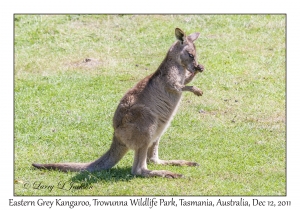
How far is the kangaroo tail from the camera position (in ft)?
29.8

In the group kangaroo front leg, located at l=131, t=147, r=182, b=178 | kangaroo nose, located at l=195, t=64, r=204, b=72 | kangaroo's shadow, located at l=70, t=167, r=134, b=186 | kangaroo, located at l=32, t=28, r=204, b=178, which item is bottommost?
kangaroo's shadow, located at l=70, t=167, r=134, b=186

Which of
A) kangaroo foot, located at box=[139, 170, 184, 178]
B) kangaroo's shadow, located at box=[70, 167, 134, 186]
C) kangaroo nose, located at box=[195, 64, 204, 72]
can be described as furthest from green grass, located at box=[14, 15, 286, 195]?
kangaroo nose, located at box=[195, 64, 204, 72]

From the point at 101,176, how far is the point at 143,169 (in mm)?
597

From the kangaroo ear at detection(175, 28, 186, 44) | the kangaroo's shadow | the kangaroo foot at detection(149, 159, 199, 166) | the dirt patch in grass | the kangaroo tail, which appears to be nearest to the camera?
the kangaroo's shadow

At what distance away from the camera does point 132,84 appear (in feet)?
44.4

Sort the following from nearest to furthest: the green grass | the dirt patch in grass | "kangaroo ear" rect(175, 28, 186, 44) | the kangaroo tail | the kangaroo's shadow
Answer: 1. the kangaroo's shadow
2. the green grass
3. the kangaroo tail
4. "kangaroo ear" rect(175, 28, 186, 44)
5. the dirt patch in grass

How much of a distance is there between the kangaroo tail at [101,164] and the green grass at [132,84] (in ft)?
0.38

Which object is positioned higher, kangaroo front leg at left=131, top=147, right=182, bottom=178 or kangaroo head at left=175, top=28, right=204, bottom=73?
kangaroo head at left=175, top=28, right=204, bottom=73

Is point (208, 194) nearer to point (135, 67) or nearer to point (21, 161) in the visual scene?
point (21, 161)

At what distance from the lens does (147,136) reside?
8.79 metres

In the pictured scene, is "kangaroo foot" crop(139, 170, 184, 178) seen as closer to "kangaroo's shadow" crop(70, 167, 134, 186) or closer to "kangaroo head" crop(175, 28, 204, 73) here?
"kangaroo's shadow" crop(70, 167, 134, 186)

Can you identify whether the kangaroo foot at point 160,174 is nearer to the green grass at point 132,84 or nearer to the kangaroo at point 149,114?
the kangaroo at point 149,114

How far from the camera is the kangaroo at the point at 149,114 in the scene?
884 centimetres

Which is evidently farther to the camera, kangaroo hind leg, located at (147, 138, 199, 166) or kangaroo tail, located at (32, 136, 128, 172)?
kangaroo hind leg, located at (147, 138, 199, 166)
